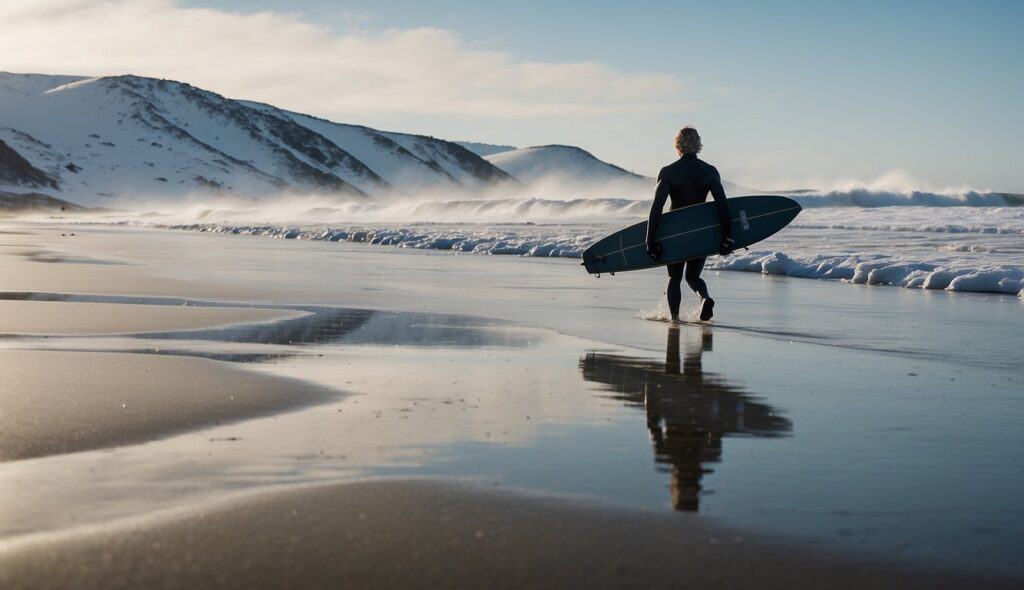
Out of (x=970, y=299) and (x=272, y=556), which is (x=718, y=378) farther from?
(x=970, y=299)

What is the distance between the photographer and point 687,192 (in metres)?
11.6

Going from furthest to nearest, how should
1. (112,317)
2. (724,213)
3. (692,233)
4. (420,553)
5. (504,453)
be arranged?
1. (692,233)
2. (724,213)
3. (112,317)
4. (504,453)
5. (420,553)

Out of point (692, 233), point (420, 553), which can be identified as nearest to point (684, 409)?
point (420, 553)

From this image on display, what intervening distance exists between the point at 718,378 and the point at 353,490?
12.1 feet

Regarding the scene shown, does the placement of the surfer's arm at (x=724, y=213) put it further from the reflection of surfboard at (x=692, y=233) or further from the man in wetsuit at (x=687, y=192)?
the reflection of surfboard at (x=692, y=233)

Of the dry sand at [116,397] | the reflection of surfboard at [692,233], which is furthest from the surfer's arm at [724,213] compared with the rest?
the dry sand at [116,397]

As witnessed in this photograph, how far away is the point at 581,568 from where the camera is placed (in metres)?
3.26

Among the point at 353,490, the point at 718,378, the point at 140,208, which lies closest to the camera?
the point at 353,490

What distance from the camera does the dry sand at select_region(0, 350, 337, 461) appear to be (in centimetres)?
503

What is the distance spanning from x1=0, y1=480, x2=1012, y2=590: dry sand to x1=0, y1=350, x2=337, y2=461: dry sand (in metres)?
1.46

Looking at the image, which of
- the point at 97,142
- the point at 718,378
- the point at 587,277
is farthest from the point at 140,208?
the point at 718,378

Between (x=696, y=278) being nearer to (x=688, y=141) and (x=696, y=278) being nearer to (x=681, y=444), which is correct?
(x=688, y=141)

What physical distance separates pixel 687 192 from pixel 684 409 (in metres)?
5.83

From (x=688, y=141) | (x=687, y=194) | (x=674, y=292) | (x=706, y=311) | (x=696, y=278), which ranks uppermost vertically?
(x=688, y=141)
